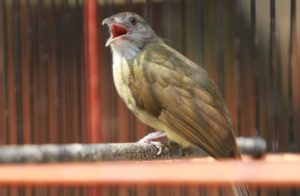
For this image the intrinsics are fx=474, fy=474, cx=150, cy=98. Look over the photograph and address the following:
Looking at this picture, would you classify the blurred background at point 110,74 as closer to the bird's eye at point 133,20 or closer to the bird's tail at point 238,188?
the bird's eye at point 133,20

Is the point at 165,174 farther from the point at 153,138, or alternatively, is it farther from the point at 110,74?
the point at 110,74

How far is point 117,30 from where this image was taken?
6.36 feet

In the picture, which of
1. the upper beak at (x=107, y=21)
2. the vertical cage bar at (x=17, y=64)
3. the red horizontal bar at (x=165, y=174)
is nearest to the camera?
the red horizontal bar at (x=165, y=174)

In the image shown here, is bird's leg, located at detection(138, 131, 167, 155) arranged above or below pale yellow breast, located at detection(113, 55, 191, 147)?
below

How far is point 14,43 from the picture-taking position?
2436 mm

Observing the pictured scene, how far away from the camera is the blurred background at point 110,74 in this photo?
225 cm

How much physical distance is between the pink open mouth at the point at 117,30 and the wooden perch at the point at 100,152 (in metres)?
0.54

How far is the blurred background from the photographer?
225 centimetres

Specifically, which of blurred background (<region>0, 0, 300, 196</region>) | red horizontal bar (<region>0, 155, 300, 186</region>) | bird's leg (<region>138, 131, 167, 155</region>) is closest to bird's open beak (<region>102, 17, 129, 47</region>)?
blurred background (<region>0, 0, 300, 196</region>)

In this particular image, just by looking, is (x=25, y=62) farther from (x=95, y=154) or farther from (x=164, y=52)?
(x=95, y=154)

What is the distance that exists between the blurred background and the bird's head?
0.27 metres

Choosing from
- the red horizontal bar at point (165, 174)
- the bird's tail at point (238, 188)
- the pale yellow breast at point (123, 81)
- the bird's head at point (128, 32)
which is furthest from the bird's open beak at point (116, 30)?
the red horizontal bar at point (165, 174)

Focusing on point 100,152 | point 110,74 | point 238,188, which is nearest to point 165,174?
point 100,152

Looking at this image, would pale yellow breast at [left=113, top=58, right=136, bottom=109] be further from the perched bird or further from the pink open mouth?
the pink open mouth
